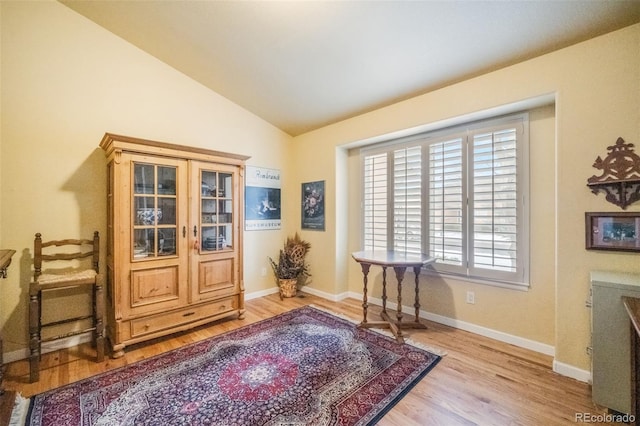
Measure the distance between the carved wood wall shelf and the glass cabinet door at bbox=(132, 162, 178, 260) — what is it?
3.50m

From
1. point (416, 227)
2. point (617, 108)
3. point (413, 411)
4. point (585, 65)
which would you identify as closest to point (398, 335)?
point (413, 411)

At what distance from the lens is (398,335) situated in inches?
103

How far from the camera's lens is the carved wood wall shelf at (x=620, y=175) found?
1835mm

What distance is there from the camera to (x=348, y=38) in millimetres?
2340

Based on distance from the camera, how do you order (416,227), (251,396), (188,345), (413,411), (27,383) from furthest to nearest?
(416,227) → (188,345) → (27,383) → (251,396) → (413,411)

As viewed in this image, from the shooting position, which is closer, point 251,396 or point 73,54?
point 251,396

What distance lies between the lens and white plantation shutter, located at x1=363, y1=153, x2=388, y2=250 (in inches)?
142

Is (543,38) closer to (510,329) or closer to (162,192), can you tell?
(510,329)

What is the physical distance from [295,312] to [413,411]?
6.18 ft

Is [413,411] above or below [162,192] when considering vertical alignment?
below

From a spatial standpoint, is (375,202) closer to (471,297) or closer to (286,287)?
(471,297)

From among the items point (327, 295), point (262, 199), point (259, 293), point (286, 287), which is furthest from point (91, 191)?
point (327, 295)

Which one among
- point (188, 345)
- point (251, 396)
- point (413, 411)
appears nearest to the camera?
point (413, 411)

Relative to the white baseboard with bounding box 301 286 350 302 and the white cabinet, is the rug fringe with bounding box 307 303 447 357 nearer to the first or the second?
the white baseboard with bounding box 301 286 350 302
